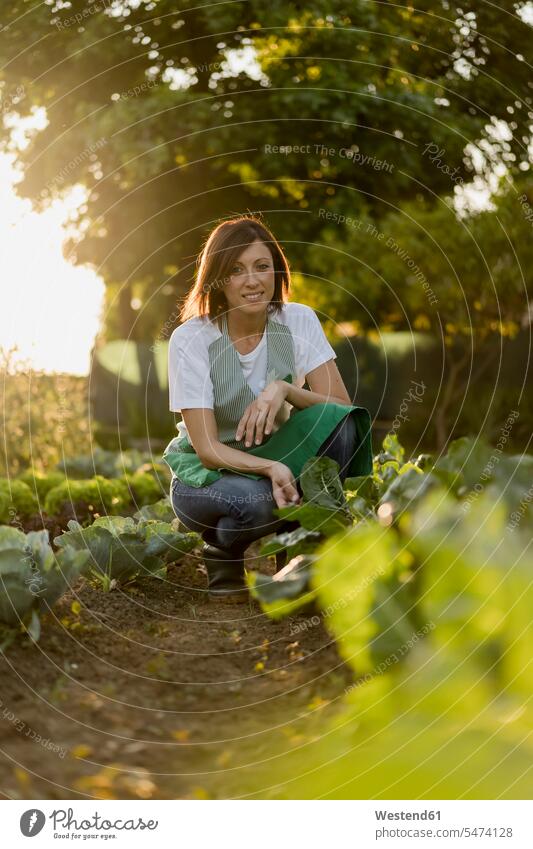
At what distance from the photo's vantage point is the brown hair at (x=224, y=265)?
3715 millimetres

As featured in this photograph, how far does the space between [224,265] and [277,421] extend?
718mm

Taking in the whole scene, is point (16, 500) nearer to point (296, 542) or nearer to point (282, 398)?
point (282, 398)

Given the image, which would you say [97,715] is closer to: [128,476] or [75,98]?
[128,476]

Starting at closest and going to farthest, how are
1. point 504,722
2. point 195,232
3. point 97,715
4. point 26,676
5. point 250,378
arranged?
point 504,722 → point 97,715 → point 26,676 → point 250,378 → point 195,232

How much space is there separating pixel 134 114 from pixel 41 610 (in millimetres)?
8526

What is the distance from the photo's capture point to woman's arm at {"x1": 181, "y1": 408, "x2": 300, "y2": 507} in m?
3.49

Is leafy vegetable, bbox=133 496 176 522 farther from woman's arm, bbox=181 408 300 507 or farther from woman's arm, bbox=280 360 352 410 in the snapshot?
woman's arm, bbox=280 360 352 410

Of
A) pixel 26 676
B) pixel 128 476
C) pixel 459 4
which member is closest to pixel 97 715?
pixel 26 676

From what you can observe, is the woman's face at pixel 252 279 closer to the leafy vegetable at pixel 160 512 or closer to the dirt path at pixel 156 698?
the leafy vegetable at pixel 160 512

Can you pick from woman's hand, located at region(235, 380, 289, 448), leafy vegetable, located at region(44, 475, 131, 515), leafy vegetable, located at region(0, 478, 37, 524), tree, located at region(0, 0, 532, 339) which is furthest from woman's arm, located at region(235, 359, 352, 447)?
tree, located at region(0, 0, 532, 339)

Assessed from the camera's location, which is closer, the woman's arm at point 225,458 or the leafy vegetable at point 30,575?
the leafy vegetable at point 30,575

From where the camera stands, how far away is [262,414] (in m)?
3.62

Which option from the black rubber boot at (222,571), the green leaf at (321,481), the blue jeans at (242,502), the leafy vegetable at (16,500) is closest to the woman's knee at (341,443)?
the blue jeans at (242,502)

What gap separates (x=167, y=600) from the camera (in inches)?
145
